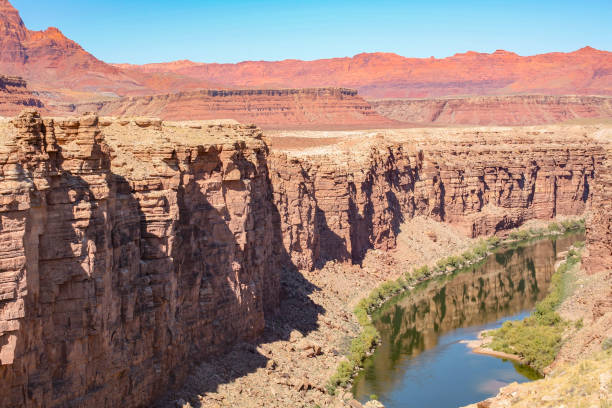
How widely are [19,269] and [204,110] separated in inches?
5392

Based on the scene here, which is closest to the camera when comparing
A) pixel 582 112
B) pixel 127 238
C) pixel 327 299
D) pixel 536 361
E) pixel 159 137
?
pixel 127 238

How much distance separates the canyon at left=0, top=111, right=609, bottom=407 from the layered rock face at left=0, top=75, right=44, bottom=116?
4357cm

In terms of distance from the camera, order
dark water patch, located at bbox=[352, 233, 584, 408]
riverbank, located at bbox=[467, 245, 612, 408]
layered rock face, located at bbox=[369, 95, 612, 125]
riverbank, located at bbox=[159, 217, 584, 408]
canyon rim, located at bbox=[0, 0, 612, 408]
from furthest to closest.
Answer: layered rock face, located at bbox=[369, 95, 612, 125] < dark water patch, located at bbox=[352, 233, 584, 408] < riverbank, located at bbox=[159, 217, 584, 408] < canyon rim, located at bbox=[0, 0, 612, 408] < riverbank, located at bbox=[467, 245, 612, 408]

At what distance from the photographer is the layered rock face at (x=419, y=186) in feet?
184

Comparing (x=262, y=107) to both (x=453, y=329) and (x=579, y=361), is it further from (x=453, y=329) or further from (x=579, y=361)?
(x=579, y=361)

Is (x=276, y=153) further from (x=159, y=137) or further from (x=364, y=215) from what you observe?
(x=159, y=137)

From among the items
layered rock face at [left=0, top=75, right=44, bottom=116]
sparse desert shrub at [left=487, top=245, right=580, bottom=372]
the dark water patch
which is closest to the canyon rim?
sparse desert shrub at [left=487, top=245, right=580, bottom=372]

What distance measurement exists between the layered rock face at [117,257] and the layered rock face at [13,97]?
188ft

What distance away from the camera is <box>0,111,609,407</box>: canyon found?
2448cm

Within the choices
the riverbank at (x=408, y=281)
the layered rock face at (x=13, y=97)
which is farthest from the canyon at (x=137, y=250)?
the layered rock face at (x=13, y=97)

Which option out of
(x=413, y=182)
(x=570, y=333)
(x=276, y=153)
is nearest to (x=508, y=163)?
(x=413, y=182)

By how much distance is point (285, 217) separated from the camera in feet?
178

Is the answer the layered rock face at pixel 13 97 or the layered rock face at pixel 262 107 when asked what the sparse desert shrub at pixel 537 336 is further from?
the layered rock face at pixel 262 107

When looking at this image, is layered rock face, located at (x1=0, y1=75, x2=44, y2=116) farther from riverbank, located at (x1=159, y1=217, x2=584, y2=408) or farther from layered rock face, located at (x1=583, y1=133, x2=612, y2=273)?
layered rock face, located at (x1=583, y1=133, x2=612, y2=273)
